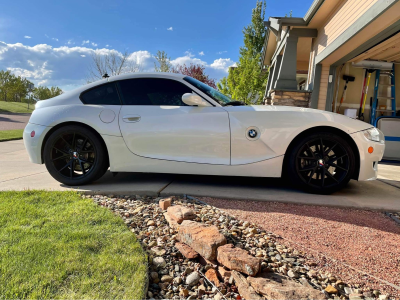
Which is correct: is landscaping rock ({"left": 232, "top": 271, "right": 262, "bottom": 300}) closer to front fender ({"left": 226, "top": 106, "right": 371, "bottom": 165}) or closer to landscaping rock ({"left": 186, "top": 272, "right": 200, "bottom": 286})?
landscaping rock ({"left": 186, "top": 272, "right": 200, "bottom": 286})

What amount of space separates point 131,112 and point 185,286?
2.16m

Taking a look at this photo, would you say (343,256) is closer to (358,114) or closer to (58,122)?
(58,122)

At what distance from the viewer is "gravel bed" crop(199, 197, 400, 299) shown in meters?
1.49

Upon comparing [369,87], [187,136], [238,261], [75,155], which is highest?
[369,87]

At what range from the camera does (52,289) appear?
1277 mm

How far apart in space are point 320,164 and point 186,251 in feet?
6.34

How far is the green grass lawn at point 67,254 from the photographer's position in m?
1.28

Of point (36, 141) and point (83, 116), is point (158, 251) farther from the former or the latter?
point (36, 141)

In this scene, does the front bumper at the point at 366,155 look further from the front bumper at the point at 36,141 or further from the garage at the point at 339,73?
the garage at the point at 339,73

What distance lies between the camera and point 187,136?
2.93 m

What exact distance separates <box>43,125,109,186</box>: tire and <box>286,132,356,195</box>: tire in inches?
89.0

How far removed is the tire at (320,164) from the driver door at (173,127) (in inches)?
30.5

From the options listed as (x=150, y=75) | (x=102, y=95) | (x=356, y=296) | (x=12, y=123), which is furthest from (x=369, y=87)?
(x=12, y=123)

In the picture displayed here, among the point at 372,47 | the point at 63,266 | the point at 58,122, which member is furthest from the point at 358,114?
the point at 63,266
